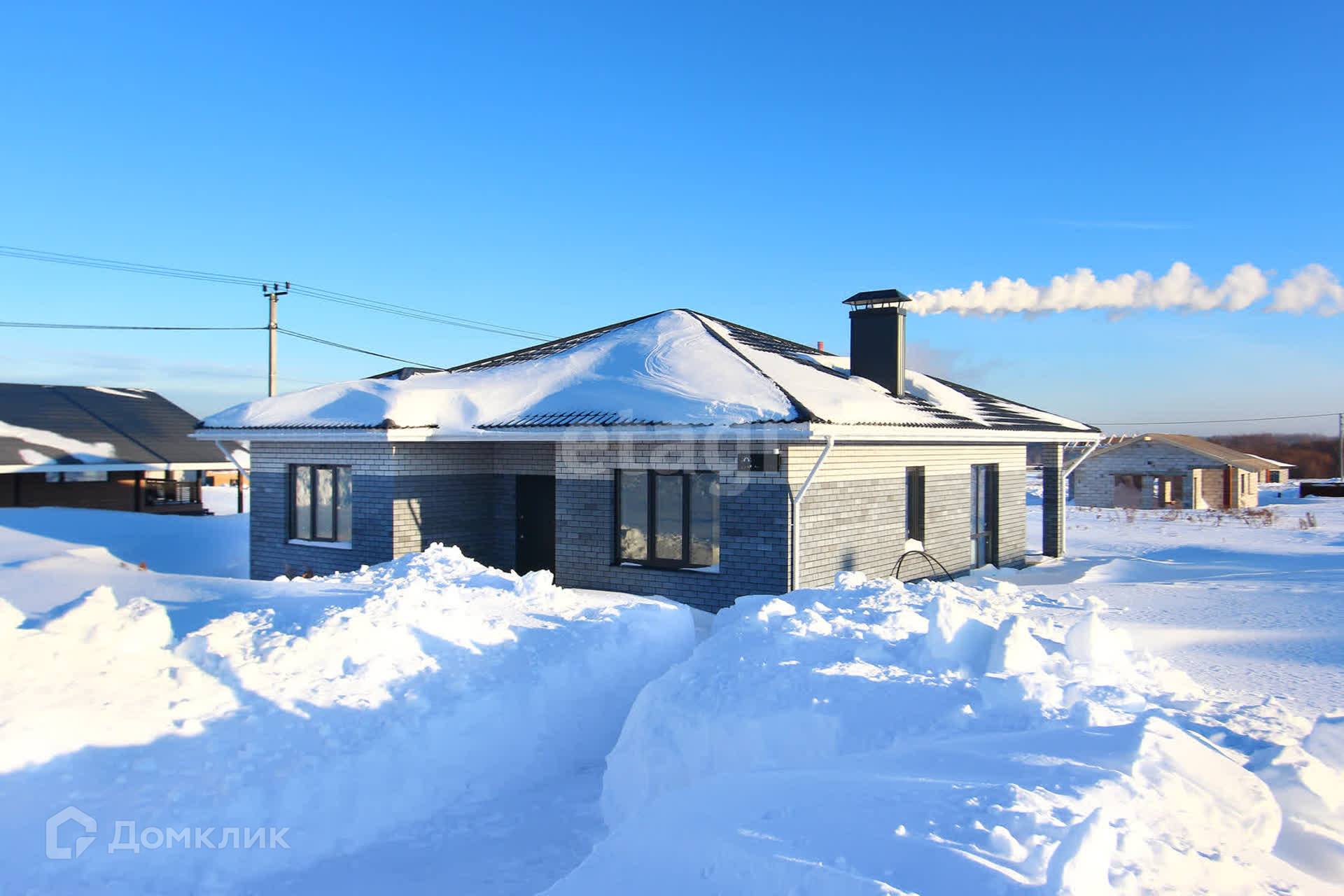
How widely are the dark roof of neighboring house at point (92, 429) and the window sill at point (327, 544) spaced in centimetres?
826

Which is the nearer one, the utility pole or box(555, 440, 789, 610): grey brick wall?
box(555, 440, 789, 610): grey brick wall

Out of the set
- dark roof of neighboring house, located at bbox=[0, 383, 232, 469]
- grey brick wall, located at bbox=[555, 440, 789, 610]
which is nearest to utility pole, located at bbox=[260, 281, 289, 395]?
dark roof of neighboring house, located at bbox=[0, 383, 232, 469]

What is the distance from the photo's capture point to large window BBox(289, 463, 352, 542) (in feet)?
37.7

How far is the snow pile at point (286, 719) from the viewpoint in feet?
13.9

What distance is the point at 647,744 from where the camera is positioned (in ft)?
16.9

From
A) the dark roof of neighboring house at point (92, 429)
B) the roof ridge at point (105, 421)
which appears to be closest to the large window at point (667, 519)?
the dark roof of neighboring house at point (92, 429)

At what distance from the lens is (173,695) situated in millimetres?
4926

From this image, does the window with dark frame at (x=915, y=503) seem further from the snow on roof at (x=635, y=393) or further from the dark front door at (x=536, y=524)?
the dark front door at (x=536, y=524)

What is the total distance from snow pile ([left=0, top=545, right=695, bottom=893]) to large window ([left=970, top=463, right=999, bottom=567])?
26.3 ft

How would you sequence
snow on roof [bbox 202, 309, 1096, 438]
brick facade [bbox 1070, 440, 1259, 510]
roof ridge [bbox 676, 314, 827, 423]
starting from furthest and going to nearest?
brick facade [bbox 1070, 440, 1259, 510] < snow on roof [bbox 202, 309, 1096, 438] < roof ridge [bbox 676, 314, 827, 423]

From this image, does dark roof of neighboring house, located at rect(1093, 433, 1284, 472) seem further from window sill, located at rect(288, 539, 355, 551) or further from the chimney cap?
window sill, located at rect(288, 539, 355, 551)

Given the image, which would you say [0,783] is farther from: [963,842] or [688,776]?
[963,842]

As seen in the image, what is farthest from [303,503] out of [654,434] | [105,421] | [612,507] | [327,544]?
[105,421]

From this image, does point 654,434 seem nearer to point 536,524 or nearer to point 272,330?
point 536,524
